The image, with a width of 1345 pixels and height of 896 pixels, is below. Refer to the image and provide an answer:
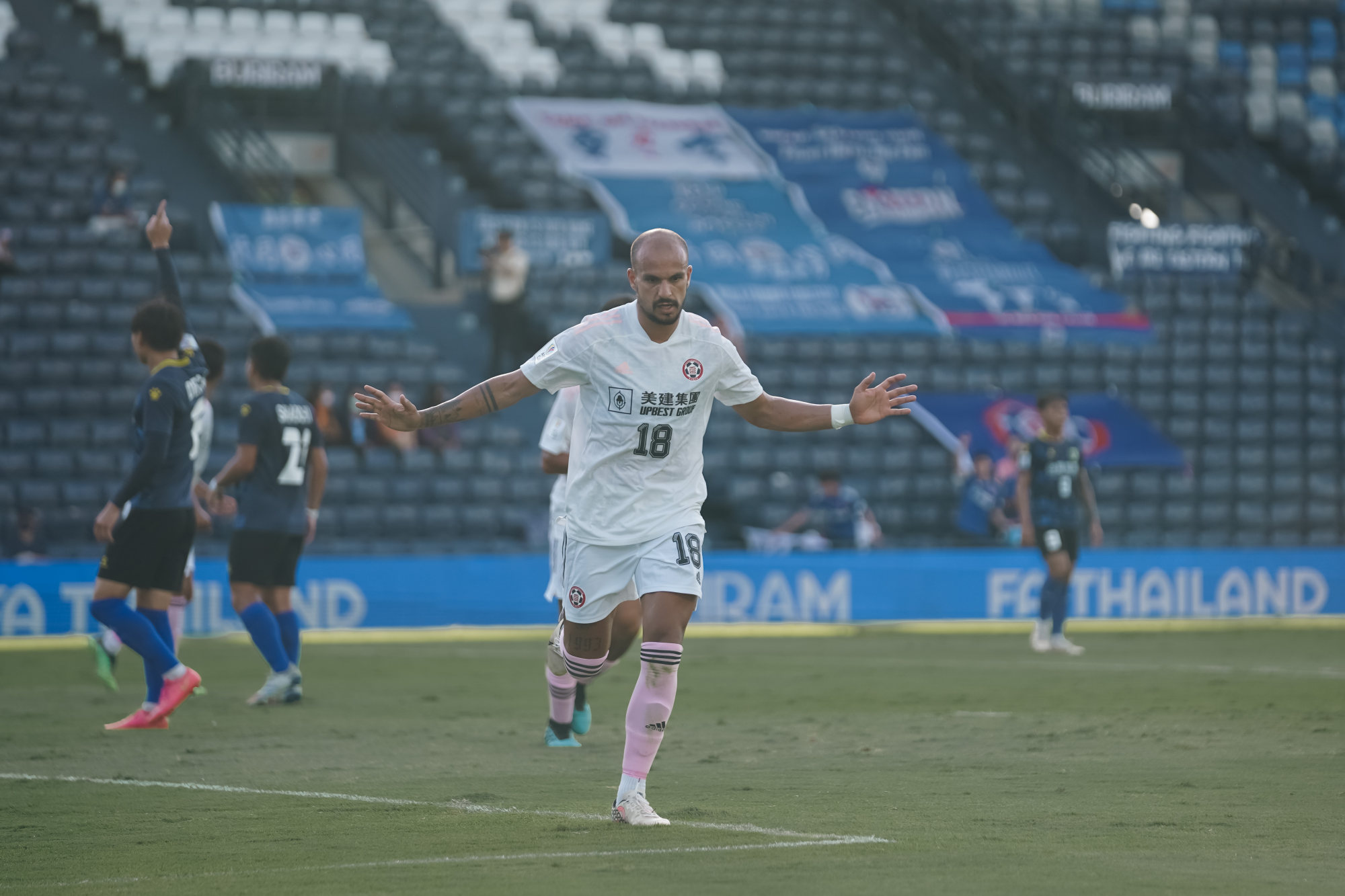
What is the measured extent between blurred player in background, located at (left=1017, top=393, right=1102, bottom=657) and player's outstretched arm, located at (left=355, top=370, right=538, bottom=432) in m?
9.89

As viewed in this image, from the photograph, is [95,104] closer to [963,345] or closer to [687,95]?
[687,95]

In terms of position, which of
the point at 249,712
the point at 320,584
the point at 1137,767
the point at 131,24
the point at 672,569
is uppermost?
the point at 131,24

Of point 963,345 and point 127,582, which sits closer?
point 127,582

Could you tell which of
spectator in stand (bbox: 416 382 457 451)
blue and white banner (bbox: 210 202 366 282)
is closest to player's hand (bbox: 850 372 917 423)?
spectator in stand (bbox: 416 382 457 451)

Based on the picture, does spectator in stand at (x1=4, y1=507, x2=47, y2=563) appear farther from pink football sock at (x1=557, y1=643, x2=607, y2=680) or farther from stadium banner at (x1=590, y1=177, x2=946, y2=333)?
pink football sock at (x1=557, y1=643, x2=607, y2=680)

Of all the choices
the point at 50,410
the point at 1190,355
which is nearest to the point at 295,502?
the point at 50,410

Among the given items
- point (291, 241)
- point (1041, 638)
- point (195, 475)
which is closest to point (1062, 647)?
point (1041, 638)

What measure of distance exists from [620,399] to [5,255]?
17297mm

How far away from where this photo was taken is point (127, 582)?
10.5 meters

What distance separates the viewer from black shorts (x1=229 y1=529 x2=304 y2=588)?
12.0 m

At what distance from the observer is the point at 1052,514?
54.6 ft

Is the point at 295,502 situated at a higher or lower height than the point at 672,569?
lower

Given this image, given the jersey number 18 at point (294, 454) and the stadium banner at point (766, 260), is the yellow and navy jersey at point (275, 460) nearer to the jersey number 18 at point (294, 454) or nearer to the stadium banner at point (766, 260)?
the jersey number 18 at point (294, 454)

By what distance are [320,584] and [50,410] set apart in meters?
4.98
